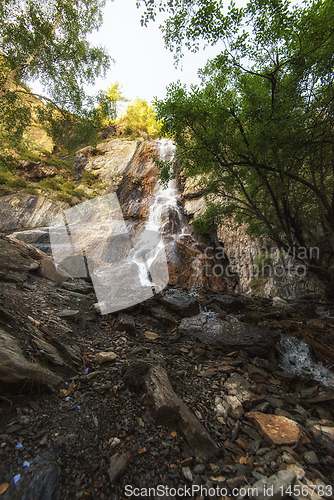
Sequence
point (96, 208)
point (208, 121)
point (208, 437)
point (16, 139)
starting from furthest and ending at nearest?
1. point (96, 208)
2. point (16, 139)
3. point (208, 121)
4. point (208, 437)

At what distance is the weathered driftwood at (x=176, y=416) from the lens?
221 cm

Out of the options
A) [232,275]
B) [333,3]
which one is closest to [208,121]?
[333,3]

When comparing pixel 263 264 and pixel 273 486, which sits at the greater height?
pixel 263 264

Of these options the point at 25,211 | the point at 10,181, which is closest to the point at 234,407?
the point at 25,211

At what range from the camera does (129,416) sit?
2.40 meters

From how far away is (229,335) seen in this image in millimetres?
4734

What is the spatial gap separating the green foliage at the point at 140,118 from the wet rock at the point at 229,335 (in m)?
32.5

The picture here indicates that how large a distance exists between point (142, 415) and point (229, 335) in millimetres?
2884

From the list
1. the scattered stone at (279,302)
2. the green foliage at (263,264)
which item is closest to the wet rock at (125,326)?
the scattered stone at (279,302)

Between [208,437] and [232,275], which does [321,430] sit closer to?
[208,437]

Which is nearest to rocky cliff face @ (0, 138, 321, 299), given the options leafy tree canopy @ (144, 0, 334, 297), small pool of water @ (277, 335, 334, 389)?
leafy tree canopy @ (144, 0, 334, 297)

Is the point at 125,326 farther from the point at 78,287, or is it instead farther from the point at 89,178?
the point at 89,178

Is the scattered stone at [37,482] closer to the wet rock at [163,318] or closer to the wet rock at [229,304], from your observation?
the wet rock at [163,318]

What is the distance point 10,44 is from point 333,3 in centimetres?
1103
